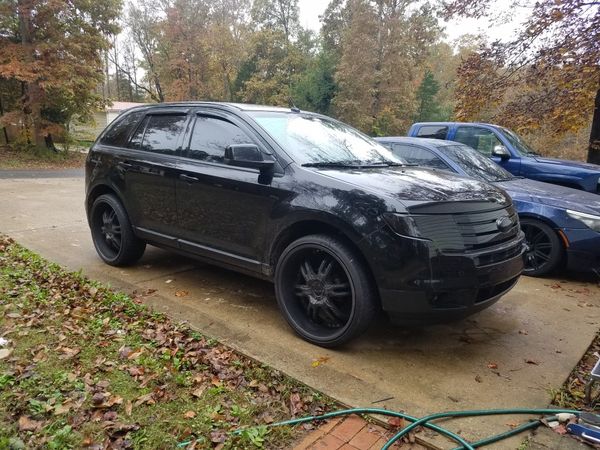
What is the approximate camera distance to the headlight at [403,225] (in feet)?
9.19

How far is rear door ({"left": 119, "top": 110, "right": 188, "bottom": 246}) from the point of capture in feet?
14.0

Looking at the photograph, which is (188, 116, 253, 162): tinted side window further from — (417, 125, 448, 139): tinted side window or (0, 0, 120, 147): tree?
(0, 0, 120, 147): tree

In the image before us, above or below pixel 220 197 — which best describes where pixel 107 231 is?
below

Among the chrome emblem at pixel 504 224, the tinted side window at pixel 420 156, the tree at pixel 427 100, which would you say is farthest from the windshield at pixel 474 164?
the tree at pixel 427 100

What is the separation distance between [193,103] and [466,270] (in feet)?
10.1

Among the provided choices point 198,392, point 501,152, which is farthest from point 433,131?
point 198,392

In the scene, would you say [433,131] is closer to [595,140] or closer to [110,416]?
[595,140]

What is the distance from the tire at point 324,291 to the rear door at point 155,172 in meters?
1.49

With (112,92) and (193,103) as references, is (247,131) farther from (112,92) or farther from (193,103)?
(112,92)

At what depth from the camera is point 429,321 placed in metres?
2.94

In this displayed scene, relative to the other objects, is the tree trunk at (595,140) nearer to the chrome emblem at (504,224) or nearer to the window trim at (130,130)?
the chrome emblem at (504,224)

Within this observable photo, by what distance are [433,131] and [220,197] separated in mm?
6485

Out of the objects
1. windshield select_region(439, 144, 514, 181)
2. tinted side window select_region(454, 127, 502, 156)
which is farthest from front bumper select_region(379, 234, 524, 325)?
tinted side window select_region(454, 127, 502, 156)

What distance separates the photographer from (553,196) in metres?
5.23
